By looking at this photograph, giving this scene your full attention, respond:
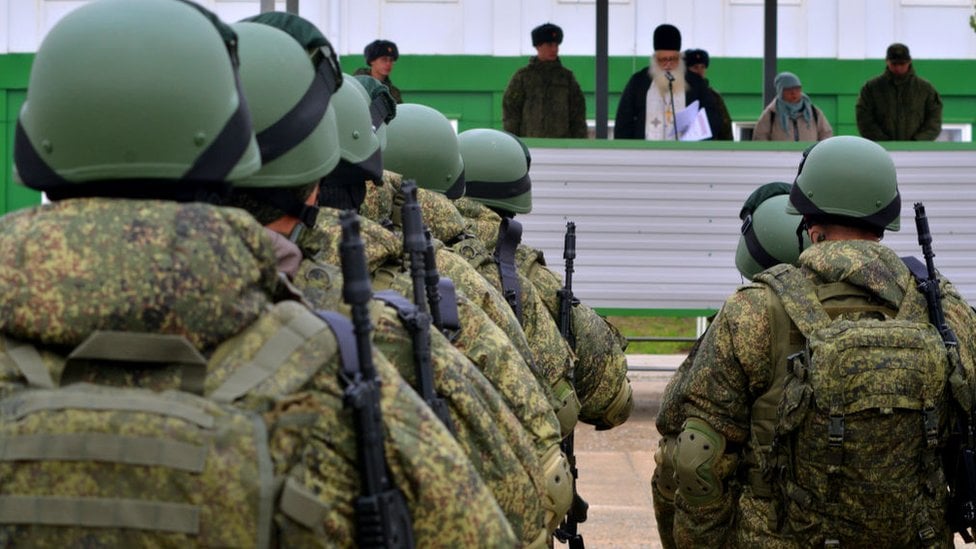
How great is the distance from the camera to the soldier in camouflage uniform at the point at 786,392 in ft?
17.2

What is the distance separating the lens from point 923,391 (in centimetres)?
515

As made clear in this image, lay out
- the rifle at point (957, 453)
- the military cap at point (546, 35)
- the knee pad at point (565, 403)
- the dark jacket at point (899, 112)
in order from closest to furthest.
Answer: the rifle at point (957, 453) → the knee pad at point (565, 403) → the military cap at point (546, 35) → the dark jacket at point (899, 112)

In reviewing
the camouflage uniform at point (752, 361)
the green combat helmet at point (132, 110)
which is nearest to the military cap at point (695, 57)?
the camouflage uniform at point (752, 361)

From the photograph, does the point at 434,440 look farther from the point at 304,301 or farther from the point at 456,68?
the point at 456,68

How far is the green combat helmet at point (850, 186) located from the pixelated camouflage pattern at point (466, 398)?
252cm

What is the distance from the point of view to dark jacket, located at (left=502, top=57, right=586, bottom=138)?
1508 centimetres

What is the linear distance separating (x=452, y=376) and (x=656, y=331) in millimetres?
18195

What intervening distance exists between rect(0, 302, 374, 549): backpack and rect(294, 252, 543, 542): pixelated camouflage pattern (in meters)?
0.66

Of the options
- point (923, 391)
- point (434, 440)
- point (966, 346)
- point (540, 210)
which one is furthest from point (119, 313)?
point (540, 210)

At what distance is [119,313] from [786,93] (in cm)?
1289

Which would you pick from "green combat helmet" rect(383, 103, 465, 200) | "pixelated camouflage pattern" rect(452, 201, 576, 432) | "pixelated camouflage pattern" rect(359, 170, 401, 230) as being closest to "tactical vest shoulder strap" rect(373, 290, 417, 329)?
"pixelated camouflage pattern" rect(359, 170, 401, 230)

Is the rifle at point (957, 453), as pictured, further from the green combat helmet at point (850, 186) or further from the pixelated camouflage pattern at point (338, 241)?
the pixelated camouflage pattern at point (338, 241)

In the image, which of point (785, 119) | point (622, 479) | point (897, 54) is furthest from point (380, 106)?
point (897, 54)

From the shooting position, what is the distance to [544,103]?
15109 millimetres
